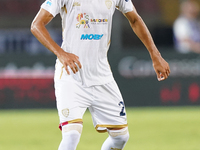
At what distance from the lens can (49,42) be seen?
4.54 meters

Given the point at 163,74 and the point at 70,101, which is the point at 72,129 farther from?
the point at 163,74

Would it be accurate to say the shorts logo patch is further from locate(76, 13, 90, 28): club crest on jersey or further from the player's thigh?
locate(76, 13, 90, 28): club crest on jersey

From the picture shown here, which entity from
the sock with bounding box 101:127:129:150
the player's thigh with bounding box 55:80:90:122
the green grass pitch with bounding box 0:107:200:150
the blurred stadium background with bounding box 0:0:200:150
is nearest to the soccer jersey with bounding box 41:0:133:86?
the player's thigh with bounding box 55:80:90:122

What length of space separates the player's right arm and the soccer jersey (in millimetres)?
212

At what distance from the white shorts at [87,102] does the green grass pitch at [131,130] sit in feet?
6.99

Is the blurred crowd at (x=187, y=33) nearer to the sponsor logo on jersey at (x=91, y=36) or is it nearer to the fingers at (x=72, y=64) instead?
the sponsor logo on jersey at (x=91, y=36)

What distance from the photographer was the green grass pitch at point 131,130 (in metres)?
7.54

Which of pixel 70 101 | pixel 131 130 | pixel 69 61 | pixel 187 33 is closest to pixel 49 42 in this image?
pixel 69 61

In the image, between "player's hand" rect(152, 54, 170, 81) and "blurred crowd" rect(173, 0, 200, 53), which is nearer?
"player's hand" rect(152, 54, 170, 81)

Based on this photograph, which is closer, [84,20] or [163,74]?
[84,20]

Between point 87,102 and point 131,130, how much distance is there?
421 cm

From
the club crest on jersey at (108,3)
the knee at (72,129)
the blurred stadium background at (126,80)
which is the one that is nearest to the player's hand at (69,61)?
the knee at (72,129)

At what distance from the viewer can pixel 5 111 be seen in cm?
1145

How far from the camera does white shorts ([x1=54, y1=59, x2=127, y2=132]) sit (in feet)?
16.0
